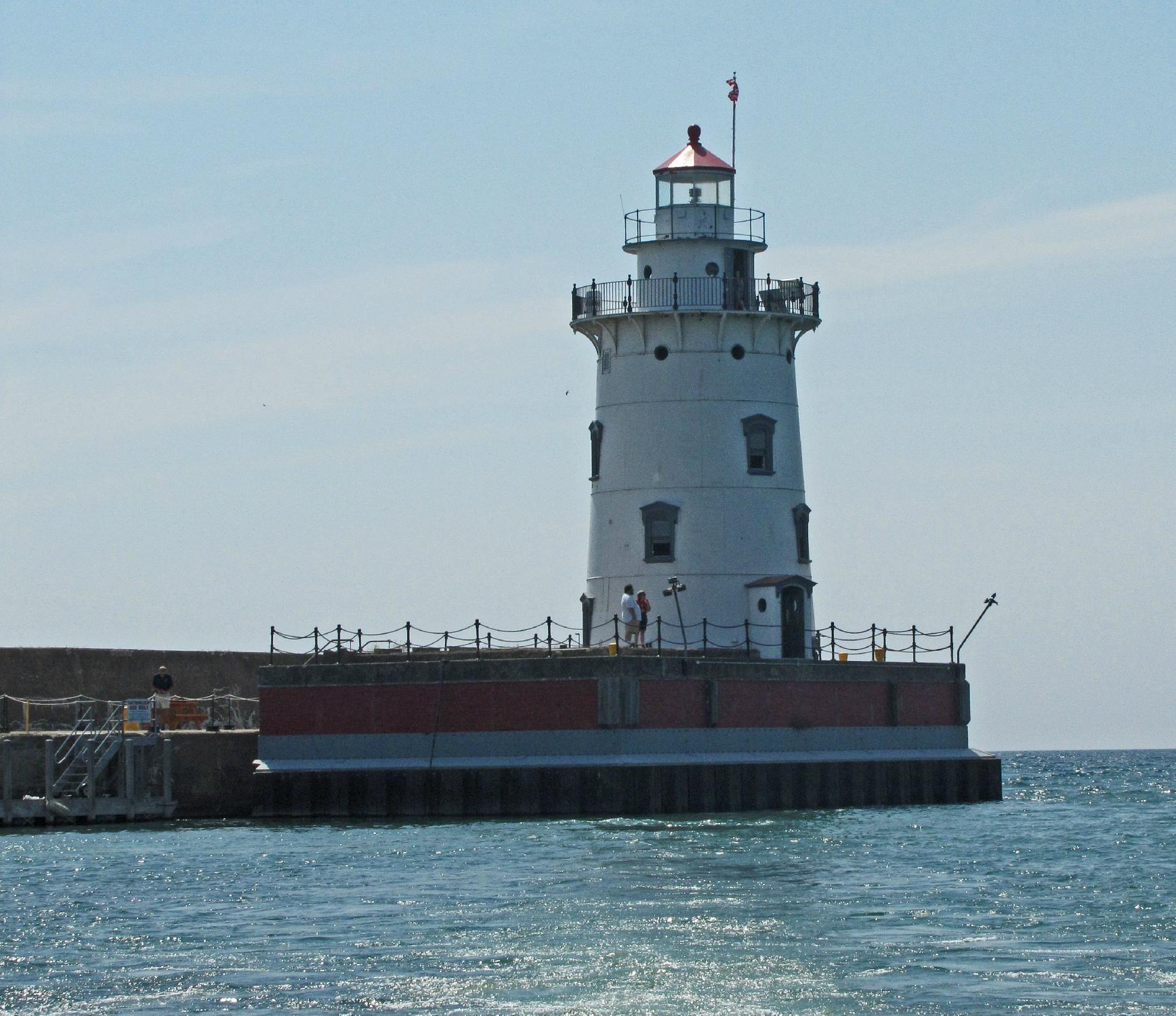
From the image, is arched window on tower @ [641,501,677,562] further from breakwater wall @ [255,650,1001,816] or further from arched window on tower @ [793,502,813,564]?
breakwater wall @ [255,650,1001,816]

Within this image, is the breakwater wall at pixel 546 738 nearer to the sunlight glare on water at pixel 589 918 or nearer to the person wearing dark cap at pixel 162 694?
the sunlight glare on water at pixel 589 918

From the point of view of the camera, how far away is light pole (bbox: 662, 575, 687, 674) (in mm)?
44744

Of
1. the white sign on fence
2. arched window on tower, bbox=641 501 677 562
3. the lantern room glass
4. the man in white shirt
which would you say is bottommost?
the white sign on fence

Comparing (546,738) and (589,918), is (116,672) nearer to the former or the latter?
(546,738)

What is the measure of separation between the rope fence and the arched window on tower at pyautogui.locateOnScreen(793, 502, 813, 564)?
40.4 feet

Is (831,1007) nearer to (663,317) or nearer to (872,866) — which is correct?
(872,866)

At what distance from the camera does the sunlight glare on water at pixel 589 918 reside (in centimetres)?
2297

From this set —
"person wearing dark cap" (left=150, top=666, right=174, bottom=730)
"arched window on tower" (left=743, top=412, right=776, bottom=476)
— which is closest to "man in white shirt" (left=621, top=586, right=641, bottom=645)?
"arched window on tower" (left=743, top=412, right=776, bottom=476)

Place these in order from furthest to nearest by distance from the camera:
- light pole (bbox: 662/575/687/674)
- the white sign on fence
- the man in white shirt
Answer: the man in white shirt → light pole (bbox: 662/575/687/674) → the white sign on fence

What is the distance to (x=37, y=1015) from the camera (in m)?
22.2

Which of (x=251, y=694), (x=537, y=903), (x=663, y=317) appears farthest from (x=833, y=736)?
(x=537, y=903)

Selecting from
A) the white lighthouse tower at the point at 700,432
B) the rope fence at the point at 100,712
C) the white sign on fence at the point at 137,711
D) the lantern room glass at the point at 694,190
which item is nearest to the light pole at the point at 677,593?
the white lighthouse tower at the point at 700,432

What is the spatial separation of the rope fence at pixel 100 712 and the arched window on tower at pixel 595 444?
907 cm

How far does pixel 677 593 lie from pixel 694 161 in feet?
32.7
